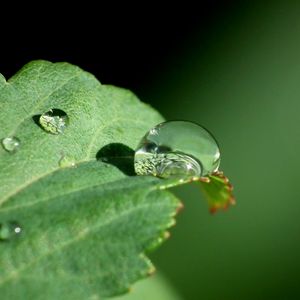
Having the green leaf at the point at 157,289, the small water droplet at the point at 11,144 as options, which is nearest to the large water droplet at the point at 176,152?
the small water droplet at the point at 11,144

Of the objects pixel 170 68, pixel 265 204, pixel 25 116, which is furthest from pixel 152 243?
pixel 170 68

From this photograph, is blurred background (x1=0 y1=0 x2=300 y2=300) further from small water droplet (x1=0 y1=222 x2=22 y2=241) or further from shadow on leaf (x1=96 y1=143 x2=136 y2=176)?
small water droplet (x1=0 y1=222 x2=22 y2=241)

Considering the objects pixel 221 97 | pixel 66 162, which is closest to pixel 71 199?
pixel 66 162

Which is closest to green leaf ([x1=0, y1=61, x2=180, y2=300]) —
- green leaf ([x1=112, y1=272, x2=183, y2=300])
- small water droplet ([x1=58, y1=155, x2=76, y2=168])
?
small water droplet ([x1=58, y1=155, x2=76, y2=168])

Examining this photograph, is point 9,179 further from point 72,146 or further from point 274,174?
point 274,174

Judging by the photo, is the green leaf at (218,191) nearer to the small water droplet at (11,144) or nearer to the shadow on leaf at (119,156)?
the shadow on leaf at (119,156)

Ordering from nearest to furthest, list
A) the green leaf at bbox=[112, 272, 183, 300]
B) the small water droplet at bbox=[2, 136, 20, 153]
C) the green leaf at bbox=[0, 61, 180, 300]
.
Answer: the green leaf at bbox=[0, 61, 180, 300] < the small water droplet at bbox=[2, 136, 20, 153] < the green leaf at bbox=[112, 272, 183, 300]
